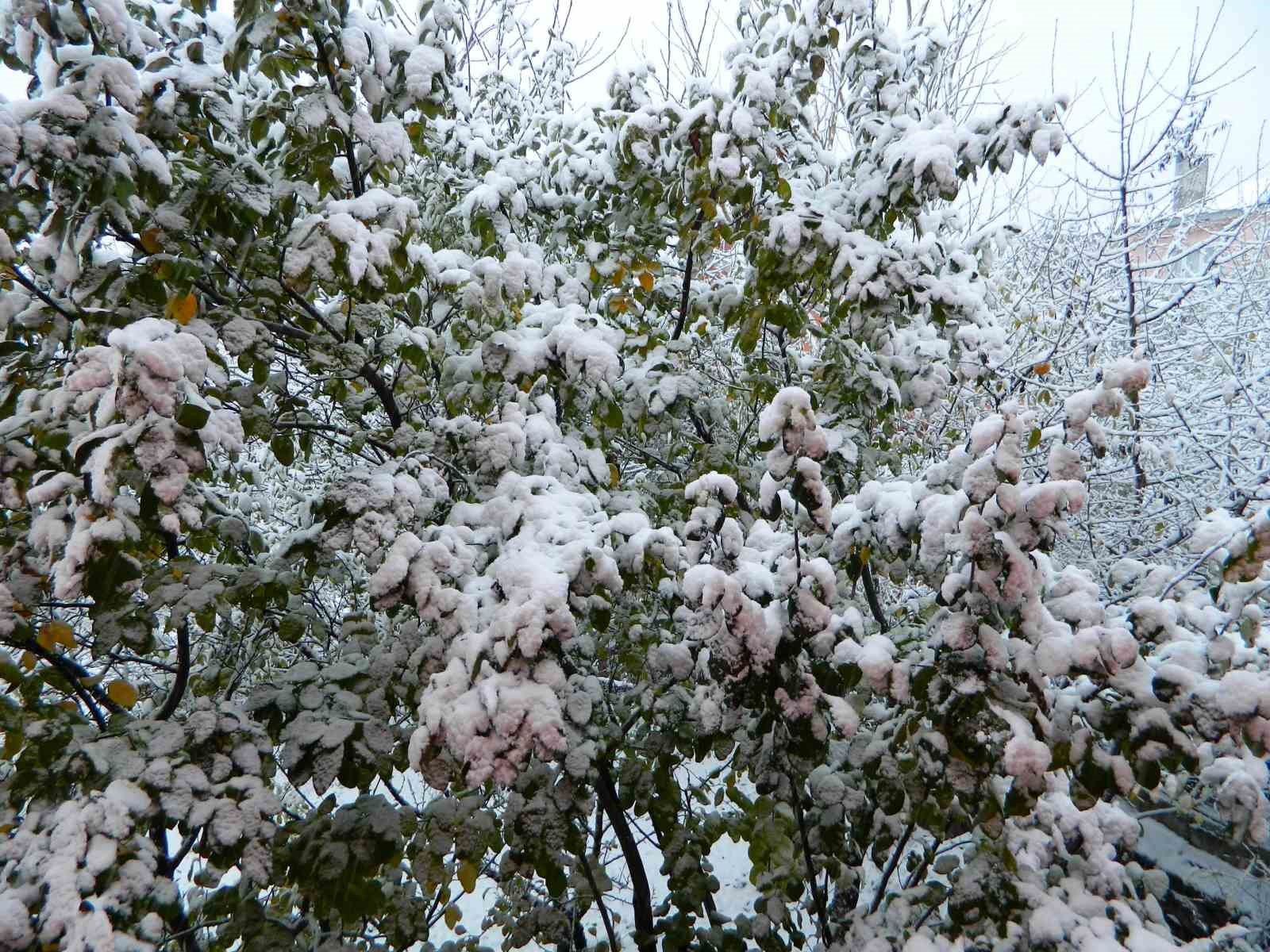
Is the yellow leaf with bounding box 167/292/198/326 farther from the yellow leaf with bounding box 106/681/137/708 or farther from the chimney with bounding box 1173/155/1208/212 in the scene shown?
the chimney with bounding box 1173/155/1208/212

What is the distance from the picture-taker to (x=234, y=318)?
1.61 metres

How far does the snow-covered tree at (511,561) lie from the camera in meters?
1.19

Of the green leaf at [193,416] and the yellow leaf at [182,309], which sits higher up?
the yellow leaf at [182,309]

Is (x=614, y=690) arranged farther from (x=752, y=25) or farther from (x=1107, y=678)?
(x=752, y=25)

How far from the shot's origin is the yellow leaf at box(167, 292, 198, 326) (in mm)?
1427

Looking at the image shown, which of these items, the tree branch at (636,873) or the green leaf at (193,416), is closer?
the green leaf at (193,416)

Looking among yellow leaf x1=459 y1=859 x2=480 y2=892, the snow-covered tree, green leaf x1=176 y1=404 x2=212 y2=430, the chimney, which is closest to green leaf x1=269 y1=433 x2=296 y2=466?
the snow-covered tree

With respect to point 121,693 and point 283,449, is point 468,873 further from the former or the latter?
point 283,449

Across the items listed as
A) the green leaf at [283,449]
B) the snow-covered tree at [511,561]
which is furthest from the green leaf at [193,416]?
the green leaf at [283,449]

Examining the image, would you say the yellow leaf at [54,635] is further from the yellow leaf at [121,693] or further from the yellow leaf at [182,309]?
the yellow leaf at [182,309]

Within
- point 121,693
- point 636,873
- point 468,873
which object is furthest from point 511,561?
point 636,873

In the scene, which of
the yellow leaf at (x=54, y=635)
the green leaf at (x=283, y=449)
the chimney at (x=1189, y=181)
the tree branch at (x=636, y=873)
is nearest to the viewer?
the yellow leaf at (x=54, y=635)

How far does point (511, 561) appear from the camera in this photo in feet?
4.36

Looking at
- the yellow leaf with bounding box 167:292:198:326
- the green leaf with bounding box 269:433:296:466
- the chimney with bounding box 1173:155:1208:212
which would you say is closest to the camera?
the yellow leaf with bounding box 167:292:198:326
